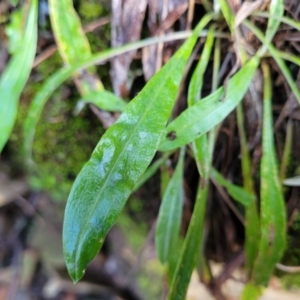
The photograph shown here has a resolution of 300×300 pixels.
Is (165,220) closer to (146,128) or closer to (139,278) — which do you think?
(146,128)

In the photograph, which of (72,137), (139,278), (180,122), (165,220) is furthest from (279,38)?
(139,278)

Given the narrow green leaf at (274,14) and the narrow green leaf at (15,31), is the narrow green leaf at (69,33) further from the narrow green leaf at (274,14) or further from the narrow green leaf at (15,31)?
the narrow green leaf at (274,14)

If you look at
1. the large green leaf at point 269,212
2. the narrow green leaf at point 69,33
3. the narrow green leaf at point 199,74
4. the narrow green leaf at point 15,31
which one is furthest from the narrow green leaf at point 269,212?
the narrow green leaf at point 15,31

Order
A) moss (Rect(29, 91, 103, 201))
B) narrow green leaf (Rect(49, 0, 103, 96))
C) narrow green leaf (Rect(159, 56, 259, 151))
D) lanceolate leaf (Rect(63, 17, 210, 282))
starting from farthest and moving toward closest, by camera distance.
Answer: moss (Rect(29, 91, 103, 201)) < narrow green leaf (Rect(49, 0, 103, 96)) < narrow green leaf (Rect(159, 56, 259, 151)) < lanceolate leaf (Rect(63, 17, 210, 282))

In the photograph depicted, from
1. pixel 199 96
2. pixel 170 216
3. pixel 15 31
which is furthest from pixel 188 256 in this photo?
pixel 15 31

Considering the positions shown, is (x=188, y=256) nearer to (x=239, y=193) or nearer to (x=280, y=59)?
(x=239, y=193)

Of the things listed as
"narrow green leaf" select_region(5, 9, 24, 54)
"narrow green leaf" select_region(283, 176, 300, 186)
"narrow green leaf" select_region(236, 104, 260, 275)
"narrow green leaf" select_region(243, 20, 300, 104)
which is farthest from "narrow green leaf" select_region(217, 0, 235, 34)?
"narrow green leaf" select_region(5, 9, 24, 54)

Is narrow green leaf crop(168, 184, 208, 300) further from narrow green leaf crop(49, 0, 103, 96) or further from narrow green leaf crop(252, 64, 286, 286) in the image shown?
narrow green leaf crop(49, 0, 103, 96)
